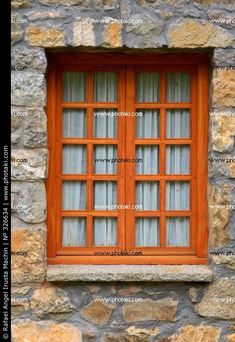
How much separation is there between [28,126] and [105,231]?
94 cm

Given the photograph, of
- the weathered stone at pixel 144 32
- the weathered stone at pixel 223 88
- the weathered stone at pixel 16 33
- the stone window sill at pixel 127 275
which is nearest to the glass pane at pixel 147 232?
the stone window sill at pixel 127 275

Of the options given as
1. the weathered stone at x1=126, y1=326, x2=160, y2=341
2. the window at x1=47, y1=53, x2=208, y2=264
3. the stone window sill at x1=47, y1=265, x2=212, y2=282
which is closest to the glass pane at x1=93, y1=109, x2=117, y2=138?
the window at x1=47, y1=53, x2=208, y2=264

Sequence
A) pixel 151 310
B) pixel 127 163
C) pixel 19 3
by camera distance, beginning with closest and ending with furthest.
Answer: pixel 19 3
pixel 151 310
pixel 127 163

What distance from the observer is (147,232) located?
7.11 metres

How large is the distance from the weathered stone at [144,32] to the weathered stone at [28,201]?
3.79 feet

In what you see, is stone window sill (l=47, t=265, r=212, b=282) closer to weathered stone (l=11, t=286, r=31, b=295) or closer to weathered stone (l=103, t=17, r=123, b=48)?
weathered stone (l=11, t=286, r=31, b=295)

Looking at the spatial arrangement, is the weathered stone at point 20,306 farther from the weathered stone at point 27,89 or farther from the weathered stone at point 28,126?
the weathered stone at point 27,89

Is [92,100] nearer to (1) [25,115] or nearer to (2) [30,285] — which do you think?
(1) [25,115]

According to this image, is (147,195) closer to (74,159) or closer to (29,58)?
(74,159)

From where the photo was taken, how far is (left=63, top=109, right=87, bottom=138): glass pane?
707cm

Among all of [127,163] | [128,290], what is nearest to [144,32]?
[127,163]

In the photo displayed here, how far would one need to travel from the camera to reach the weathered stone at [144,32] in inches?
268

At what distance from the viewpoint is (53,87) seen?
275 inches

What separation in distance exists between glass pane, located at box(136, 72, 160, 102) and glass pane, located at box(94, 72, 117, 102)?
0.55ft
